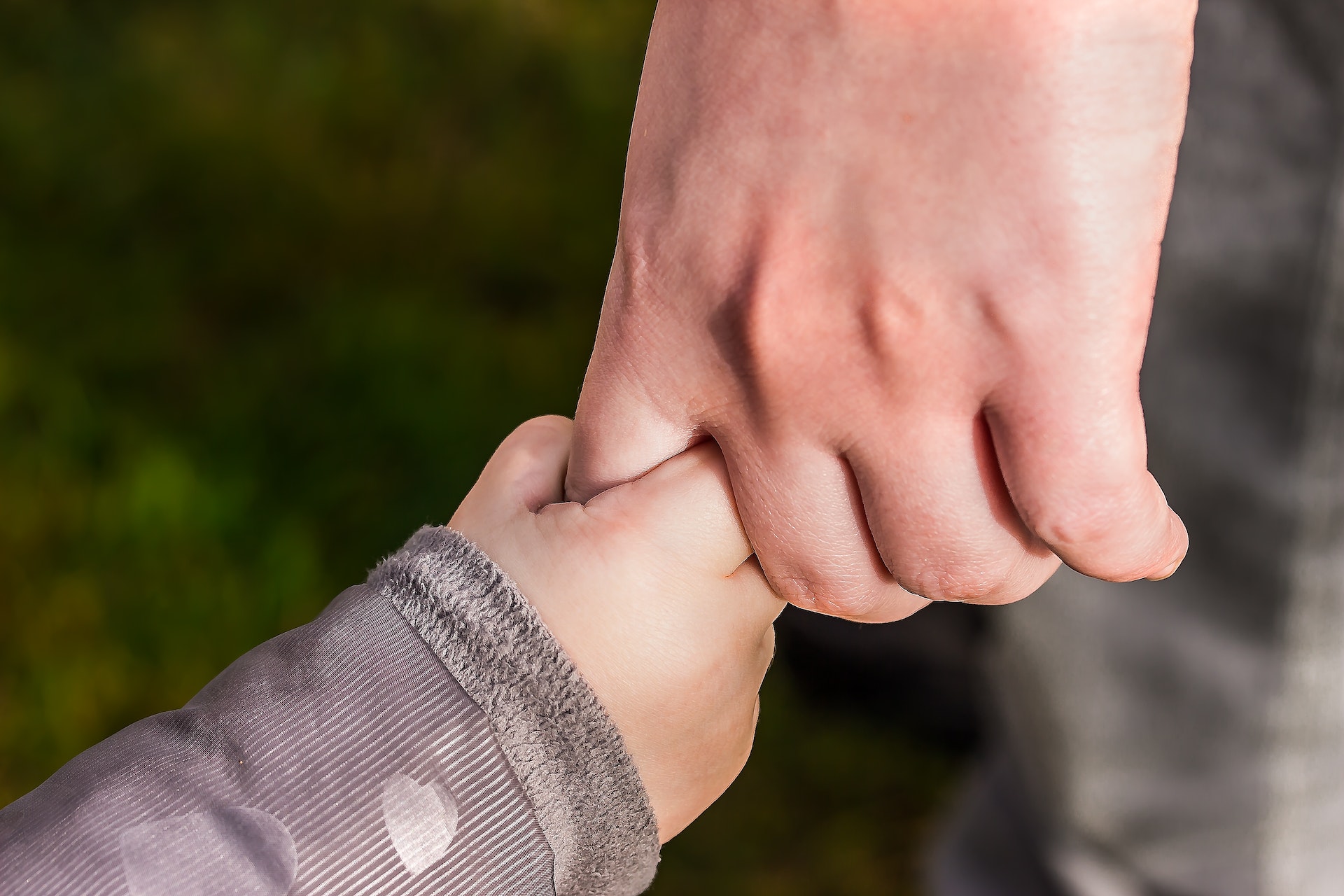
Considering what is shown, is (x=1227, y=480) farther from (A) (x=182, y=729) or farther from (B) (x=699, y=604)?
(A) (x=182, y=729)

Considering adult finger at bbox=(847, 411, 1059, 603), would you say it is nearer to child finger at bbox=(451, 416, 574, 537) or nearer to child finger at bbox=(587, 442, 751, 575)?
child finger at bbox=(587, 442, 751, 575)

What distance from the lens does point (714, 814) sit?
4.37 feet

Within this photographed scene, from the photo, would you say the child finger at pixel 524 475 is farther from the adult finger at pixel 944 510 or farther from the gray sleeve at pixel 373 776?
the adult finger at pixel 944 510

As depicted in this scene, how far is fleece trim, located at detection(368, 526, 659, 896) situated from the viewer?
0.56 m

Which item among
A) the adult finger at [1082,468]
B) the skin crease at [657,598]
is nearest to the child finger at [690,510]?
the skin crease at [657,598]

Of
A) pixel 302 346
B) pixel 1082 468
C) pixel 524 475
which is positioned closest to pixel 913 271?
pixel 1082 468

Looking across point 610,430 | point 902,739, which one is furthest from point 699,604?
point 902,739

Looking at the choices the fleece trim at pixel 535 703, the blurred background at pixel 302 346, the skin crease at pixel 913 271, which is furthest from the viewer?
the blurred background at pixel 302 346

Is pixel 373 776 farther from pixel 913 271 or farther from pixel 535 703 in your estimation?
pixel 913 271

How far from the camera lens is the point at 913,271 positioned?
0.48m

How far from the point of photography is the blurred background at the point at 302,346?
1313 mm

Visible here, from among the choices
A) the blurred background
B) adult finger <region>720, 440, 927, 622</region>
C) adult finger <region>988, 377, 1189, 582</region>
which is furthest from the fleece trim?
the blurred background

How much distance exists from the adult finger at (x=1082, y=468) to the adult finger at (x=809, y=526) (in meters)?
0.08

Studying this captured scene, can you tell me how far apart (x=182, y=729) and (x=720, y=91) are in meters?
0.40
